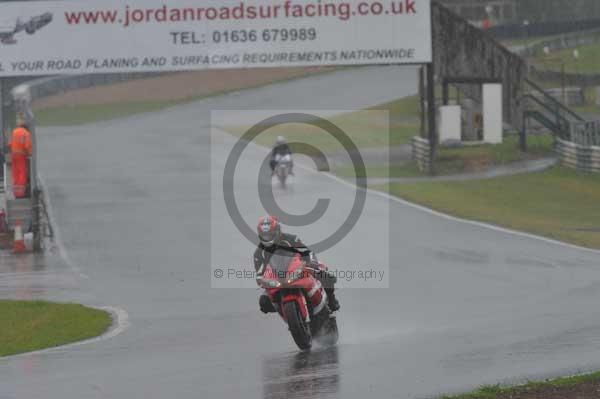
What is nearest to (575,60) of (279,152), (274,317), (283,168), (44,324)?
(279,152)

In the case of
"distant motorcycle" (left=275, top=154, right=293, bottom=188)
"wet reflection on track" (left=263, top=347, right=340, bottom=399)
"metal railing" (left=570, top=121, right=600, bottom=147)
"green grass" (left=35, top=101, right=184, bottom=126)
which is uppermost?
"green grass" (left=35, top=101, right=184, bottom=126)

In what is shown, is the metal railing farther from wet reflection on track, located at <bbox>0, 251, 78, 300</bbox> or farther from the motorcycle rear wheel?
the motorcycle rear wheel

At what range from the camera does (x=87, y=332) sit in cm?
1425

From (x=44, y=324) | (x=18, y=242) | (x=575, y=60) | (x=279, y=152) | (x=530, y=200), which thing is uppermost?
(x=575, y=60)

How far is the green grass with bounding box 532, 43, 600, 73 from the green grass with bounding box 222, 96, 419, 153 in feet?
31.7

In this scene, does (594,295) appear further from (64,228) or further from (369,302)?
(64,228)

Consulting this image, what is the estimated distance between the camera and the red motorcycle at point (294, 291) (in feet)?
38.8

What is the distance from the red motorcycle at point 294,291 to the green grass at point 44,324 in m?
3.01

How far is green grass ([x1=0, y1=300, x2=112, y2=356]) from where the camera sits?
13614 millimetres

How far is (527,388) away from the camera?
9422 millimetres

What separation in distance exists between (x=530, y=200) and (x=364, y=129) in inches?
860

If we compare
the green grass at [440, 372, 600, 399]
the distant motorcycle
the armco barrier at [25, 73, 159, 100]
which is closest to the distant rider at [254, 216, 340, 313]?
the green grass at [440, 372, 600, 399]

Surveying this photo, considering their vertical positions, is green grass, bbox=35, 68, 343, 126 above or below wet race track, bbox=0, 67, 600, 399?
above

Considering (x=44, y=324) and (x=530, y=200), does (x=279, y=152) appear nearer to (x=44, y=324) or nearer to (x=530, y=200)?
(x=530, y=200)
